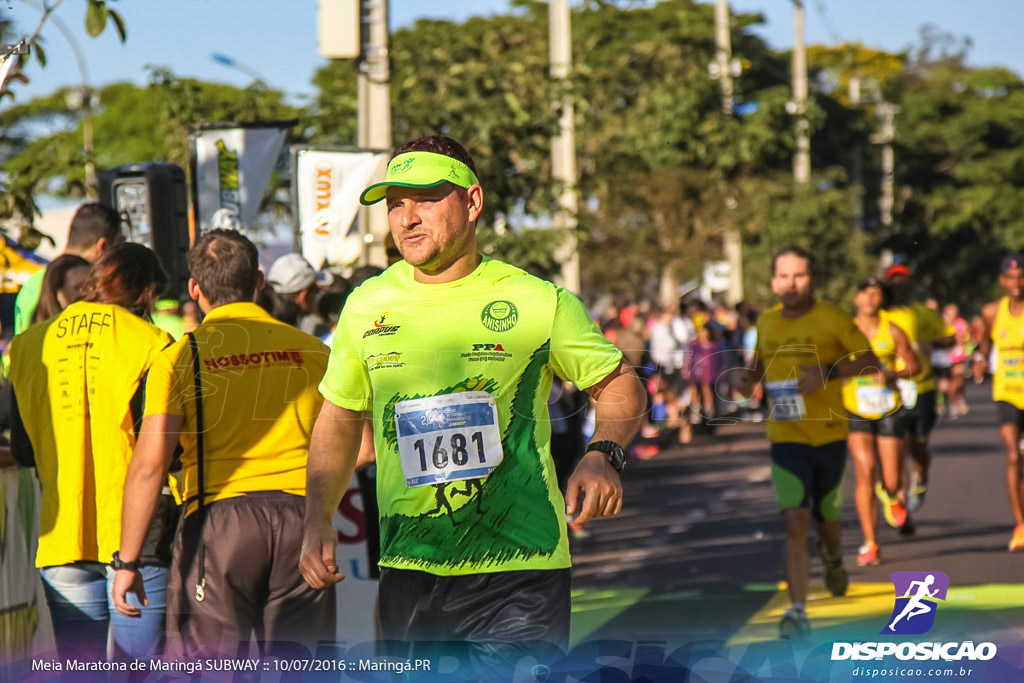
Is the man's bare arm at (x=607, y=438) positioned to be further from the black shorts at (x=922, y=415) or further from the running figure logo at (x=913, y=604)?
the black shorts at (x=922, y=415)

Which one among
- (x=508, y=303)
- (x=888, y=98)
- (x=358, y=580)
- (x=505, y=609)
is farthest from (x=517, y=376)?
(x=888, y=98)

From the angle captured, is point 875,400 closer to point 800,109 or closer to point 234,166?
point 234,166

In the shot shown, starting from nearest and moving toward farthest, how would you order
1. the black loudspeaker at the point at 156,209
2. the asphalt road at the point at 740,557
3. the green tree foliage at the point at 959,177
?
the black loudspeaker at the point at 156,209, the asphalt road at the point at 740,557, the green tree foliage at the point at 959,177

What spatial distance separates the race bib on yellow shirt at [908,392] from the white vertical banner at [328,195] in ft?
15.4

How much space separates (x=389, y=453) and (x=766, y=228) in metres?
25.4

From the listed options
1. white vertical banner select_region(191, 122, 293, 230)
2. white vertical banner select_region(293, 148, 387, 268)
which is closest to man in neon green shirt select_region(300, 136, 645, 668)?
white vertical banner select_region(191, 122, 293, 230)

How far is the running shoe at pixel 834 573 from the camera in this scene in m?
8.59

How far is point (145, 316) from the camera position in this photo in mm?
5453

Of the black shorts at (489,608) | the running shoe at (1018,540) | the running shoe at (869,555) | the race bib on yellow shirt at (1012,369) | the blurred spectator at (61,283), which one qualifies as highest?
the blurred spectator at (61,283)

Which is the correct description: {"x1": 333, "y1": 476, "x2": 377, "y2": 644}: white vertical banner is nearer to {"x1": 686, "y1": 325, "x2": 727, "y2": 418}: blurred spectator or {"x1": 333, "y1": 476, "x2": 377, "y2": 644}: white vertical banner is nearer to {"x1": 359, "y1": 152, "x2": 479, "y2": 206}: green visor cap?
{"x1": 359, "y1": 152, "x2": 479, "y2": 206}: green visor cap

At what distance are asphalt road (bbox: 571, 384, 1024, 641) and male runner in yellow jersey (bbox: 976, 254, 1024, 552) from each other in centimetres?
56

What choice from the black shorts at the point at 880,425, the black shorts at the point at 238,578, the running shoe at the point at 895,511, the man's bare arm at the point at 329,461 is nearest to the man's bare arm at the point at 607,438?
the man's bare arm at the point at 329,461

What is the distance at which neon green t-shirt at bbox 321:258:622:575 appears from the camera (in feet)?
13.0

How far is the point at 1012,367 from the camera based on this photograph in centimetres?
1093
